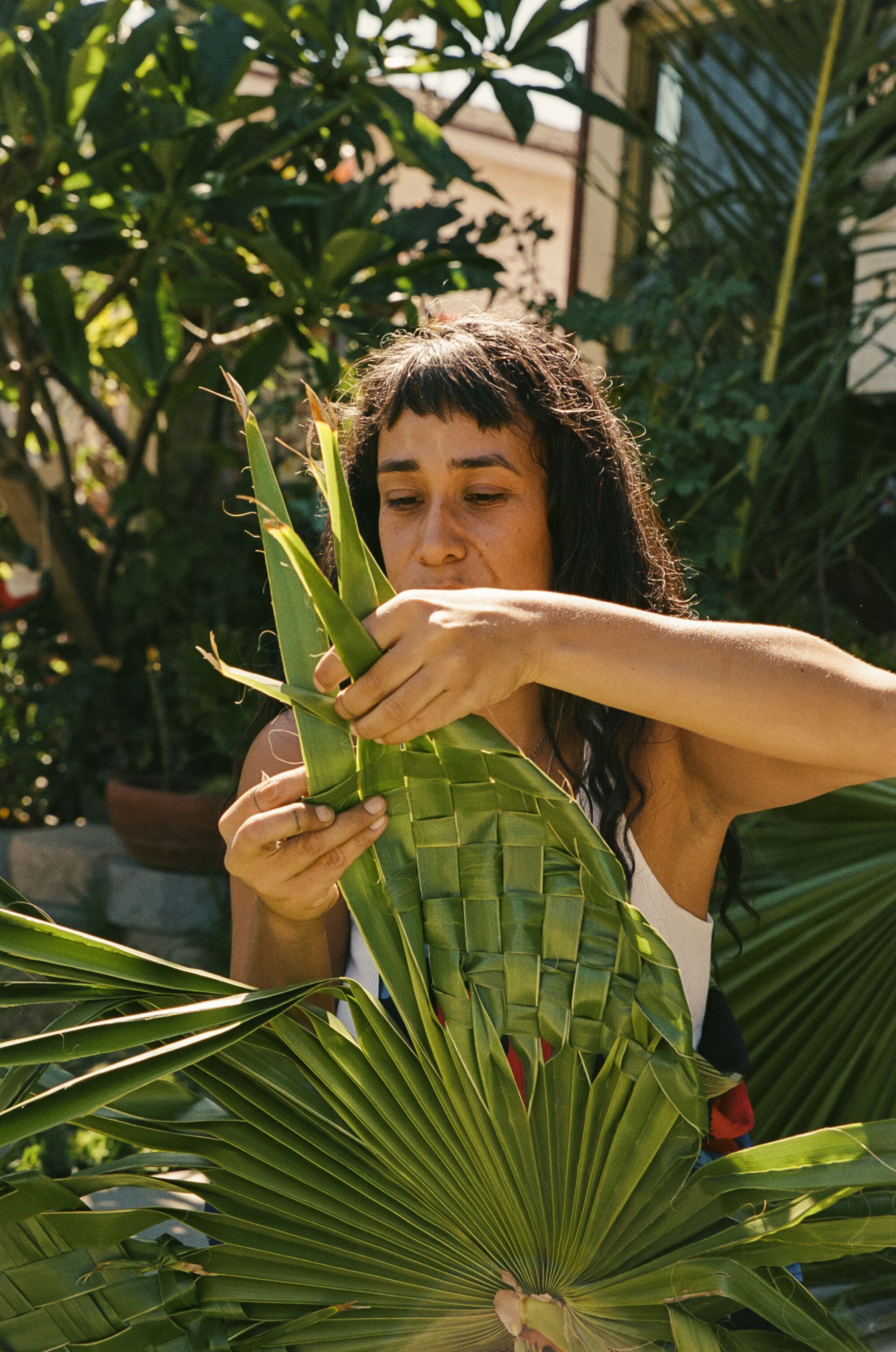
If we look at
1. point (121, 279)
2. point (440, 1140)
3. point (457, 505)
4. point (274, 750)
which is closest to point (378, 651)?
point (440, 1140)

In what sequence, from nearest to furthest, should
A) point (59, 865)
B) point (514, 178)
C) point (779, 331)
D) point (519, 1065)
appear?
point (519, 1065) < point (779, 331) < point (59, 865) < point (514, 178)

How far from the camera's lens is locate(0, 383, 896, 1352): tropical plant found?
2.67 ft

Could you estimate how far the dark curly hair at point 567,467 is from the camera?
4.43 feet

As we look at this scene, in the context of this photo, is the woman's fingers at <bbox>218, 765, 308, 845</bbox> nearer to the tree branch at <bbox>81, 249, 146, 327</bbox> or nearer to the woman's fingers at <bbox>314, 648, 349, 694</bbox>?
the woman's fingers at <bbox>314, 648, 349, 694</bbox>

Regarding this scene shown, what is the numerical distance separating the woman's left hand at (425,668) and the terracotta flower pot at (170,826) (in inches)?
106

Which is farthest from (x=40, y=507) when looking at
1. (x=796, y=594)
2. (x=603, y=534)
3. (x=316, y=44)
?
(x=603, y=534)

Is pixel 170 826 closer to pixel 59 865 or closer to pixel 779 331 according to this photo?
pixel 59 865

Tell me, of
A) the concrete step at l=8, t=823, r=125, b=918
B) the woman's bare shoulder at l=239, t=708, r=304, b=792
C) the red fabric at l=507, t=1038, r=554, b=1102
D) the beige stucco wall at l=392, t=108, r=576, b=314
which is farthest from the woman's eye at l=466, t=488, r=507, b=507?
the beige stucco wall at l=392, t=108, r=576, b=314

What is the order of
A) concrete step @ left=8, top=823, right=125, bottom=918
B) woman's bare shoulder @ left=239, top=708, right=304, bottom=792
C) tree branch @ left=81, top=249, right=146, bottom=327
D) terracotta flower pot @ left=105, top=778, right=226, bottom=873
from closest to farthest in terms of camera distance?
woman's bare shoulder @ left=239, top=708, right=304, bottom=792
tree branch @ left=81, top=249, right=146, bottom=327
terracotta flower pot @ left=105, top=778, right=226, bottom=873
concrete step @ left=8, top=823, right=125, bottom=918

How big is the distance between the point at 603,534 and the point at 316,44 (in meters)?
1.76

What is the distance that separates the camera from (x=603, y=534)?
146 cm

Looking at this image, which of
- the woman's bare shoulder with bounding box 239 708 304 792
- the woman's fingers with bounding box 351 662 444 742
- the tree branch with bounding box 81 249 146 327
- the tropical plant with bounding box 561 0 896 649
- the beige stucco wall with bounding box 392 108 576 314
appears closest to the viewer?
the woman's fingers with bounding box 351 662 444 742

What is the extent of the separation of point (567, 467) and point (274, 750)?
465mm

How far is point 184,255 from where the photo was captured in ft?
9.67
